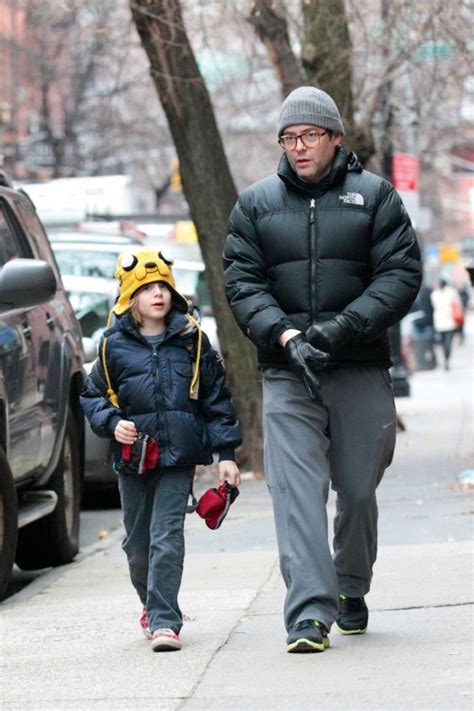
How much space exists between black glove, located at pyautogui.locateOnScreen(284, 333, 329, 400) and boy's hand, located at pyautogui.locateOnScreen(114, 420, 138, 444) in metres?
0.67

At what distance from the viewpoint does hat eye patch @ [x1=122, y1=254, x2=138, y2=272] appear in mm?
6414

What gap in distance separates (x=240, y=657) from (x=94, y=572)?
3.08m

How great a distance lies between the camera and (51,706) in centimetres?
552

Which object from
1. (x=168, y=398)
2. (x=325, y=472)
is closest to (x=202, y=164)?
(x=168, y=398)

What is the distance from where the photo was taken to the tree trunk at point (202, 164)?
1308 cm

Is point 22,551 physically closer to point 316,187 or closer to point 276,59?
point 316,187

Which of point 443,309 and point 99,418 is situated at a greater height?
point 99,418

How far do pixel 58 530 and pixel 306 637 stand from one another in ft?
12.0

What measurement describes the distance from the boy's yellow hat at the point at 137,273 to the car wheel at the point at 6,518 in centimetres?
175

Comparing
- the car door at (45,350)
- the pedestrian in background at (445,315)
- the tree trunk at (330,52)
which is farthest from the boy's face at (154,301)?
the pedestrian in background at (445,315)

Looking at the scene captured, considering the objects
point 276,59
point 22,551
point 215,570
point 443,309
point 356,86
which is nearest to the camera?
point 215,570

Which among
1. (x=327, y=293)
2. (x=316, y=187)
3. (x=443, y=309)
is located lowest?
(x=443, y=309)

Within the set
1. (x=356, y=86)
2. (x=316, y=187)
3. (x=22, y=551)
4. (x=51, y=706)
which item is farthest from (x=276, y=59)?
(x=51, y=706)

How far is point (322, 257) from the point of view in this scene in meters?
6.16
